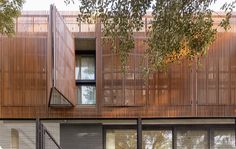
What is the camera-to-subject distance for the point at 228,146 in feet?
45.5

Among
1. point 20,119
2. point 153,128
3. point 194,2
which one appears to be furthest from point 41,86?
point 194,2

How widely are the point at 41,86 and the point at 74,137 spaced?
5.88ft

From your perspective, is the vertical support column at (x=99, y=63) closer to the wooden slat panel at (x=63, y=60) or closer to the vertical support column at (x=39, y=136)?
the wooden slat panel at (x=63, y=60)

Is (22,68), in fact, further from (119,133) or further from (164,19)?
(164,19)

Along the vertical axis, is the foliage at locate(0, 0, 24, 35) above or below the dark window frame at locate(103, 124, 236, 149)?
above

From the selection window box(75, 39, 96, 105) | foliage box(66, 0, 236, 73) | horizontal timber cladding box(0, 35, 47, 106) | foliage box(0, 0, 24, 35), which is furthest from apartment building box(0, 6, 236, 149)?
foliage box(66, 0, 236, 73)

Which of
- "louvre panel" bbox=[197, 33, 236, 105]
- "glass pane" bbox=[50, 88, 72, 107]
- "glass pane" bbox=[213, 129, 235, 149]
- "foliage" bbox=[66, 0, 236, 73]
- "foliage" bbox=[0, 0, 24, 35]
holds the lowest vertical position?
"glass pane" bbox=[213, 129, 235, 149]

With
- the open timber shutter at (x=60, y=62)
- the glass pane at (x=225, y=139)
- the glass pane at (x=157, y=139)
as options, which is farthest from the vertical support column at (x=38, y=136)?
the glass pane at (x=225, y=139)

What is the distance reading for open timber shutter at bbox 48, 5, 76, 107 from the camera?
419 inches

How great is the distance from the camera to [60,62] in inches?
434

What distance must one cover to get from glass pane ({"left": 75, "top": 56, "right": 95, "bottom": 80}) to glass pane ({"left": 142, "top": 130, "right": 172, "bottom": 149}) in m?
2.13

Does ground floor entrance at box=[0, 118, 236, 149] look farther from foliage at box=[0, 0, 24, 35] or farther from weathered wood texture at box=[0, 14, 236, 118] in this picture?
foliage at box=[0, 0, 24, 35]

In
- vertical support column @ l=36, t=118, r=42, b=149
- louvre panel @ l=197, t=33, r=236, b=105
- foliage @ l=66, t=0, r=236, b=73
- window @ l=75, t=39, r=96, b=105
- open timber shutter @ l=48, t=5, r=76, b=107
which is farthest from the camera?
window @ l=75, t=39, r=96, b=105

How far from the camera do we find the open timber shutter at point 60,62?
1065 centimetres
